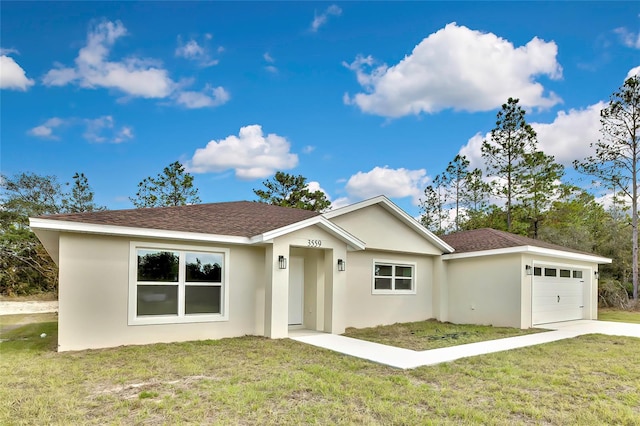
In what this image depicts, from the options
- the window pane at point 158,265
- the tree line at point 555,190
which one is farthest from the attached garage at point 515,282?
the window pane at point 158,265

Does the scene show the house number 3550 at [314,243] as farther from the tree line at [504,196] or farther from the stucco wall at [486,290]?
the tree line at [504,196]

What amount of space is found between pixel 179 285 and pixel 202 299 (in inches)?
27.3

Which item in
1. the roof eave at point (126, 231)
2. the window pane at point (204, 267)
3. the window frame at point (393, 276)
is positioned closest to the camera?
the roof eave at point (126, 231)

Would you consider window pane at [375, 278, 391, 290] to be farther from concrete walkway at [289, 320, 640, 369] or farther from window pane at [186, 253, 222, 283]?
window pane at [186, 253, 222, 283]

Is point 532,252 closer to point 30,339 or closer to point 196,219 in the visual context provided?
point 196,219

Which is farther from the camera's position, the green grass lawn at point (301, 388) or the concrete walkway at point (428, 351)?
the concrete walkway at point (428, 351)

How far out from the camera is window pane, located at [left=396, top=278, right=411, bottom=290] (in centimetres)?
1447

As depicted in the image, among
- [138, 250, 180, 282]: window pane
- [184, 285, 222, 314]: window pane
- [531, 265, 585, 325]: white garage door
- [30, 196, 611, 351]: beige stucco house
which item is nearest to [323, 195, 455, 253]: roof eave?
[30, 196, 611, 351]: beige stucco house

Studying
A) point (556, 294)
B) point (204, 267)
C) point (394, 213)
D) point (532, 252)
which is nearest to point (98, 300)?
point (204, 267)

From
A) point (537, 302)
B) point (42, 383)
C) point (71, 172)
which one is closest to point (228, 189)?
point (71, 172)

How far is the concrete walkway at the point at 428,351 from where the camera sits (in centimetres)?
782

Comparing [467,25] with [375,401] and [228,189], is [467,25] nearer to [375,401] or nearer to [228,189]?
[375,401]

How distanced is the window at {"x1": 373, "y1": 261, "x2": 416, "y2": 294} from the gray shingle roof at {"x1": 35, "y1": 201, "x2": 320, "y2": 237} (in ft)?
12.7

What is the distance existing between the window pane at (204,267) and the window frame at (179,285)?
0.26 ft
